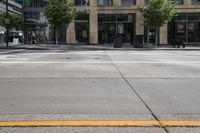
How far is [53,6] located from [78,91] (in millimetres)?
34083

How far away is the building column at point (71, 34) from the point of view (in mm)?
47594

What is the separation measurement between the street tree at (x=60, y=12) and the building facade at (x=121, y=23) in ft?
11.2

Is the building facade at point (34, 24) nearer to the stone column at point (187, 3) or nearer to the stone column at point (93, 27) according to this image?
the stone column at point (93, 27)

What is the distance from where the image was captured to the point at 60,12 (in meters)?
43.3

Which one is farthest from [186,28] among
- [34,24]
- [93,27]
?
[34,24]

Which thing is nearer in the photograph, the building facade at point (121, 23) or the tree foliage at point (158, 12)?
the tree foliage at point (158, 12)

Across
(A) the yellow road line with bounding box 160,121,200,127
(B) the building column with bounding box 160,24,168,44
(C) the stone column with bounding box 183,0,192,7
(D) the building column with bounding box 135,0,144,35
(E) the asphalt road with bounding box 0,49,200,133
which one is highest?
(C) the stone column with bounding box 183,0,192,7

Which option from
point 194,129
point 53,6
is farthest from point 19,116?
point 53,6

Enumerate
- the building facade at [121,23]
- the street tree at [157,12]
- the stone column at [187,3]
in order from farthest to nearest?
the building facade at [121,23]
the stone column at [187,3]
the street tree at [157,12]

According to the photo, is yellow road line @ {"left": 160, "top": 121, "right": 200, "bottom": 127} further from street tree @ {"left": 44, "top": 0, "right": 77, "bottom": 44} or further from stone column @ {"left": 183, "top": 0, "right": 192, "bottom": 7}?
stone column @ {"left": 183, "top": 0, "right": 192, "bottom": 7}

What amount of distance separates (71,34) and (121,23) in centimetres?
602

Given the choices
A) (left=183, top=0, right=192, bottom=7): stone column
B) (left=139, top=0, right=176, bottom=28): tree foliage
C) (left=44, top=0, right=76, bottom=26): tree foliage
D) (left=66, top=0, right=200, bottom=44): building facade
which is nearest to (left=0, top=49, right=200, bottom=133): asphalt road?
(left=139, top=0, right=176, bottom=28): tree foliage

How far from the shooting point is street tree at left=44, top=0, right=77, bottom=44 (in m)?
43.4

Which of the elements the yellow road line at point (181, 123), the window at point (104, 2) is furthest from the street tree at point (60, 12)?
the yellow road line at point (181, 123)
